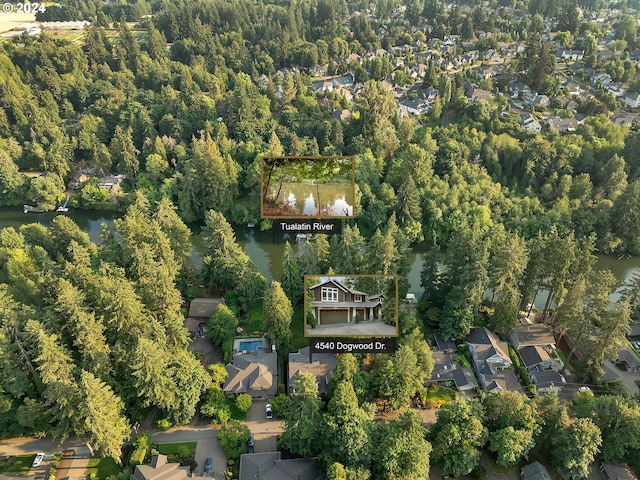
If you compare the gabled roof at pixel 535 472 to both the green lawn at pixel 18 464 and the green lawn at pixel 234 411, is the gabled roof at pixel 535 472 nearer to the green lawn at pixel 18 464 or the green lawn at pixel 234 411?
the green lawn at pixel 234 411

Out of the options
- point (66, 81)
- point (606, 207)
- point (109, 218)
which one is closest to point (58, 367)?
point (109, 218)

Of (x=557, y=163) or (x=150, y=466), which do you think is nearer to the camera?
(x=150, y=466)

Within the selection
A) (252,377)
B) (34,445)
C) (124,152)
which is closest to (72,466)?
(34,445)

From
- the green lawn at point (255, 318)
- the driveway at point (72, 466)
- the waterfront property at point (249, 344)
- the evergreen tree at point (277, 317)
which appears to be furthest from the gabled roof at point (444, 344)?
the driveway at point (72, 466)

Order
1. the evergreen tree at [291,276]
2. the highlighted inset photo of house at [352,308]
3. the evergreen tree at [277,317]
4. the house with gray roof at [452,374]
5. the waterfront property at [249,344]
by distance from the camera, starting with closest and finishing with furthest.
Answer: the highlighted inset photo of house at [352,308]
the house with gray roof at [452,374]
the evergreen tree at [277,317]
the waterfront property at [249,344]
the evergreen tree at [291,276]

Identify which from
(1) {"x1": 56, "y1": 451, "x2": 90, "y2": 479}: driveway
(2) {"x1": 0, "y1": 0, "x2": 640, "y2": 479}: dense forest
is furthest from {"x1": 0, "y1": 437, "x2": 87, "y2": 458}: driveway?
(2) {"x1": 0, "y1": 0, "x2": 640, "y2": 479}: dense forest

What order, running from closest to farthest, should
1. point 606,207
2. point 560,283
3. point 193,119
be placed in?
point 560,283, point 606,207, point 193,119

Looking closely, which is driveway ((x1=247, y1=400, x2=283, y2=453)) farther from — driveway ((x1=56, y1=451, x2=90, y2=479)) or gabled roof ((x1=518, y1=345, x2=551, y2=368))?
gabled roof ((x1=518, y1=345, x2=551, y2=368))

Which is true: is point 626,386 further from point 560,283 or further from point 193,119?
point 193,119
